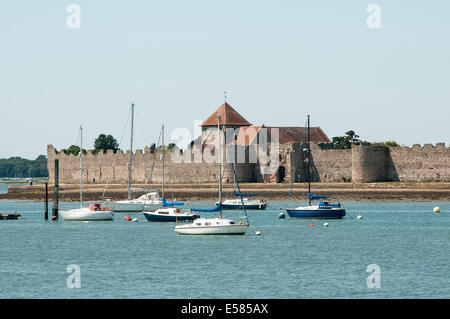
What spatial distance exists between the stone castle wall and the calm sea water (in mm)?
18127

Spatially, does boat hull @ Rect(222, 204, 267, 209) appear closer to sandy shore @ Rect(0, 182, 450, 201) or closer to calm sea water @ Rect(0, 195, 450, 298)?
sandy shore @ Rect(0, 182, 450, 201)

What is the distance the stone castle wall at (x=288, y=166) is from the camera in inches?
2408

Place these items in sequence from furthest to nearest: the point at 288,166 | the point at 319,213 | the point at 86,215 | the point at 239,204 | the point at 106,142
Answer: the point at 106,142 → the point at 288,166 → the point at 239,204 → the point at 86,215 → the point at 319,213

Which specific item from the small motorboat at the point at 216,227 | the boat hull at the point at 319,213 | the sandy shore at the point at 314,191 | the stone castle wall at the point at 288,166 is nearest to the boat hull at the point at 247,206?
the sandy shore at the point at 314,191

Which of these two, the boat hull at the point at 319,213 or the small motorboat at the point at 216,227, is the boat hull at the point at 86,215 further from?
the small motorboat at the point at 216,227

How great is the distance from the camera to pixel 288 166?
221 ft

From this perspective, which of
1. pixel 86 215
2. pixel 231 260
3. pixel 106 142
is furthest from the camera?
pixel 106 142

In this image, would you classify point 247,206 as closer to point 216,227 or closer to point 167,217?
point 167,217

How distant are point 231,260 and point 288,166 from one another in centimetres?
4047

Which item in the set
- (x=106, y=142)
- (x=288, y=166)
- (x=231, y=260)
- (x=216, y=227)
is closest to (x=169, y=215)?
(x=216, y=227)

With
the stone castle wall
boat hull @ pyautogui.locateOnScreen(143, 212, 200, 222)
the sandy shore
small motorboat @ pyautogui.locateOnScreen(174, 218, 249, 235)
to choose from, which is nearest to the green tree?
the stone castle wall

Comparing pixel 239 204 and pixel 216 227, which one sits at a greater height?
pixel 239 204

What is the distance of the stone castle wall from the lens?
61156mm
